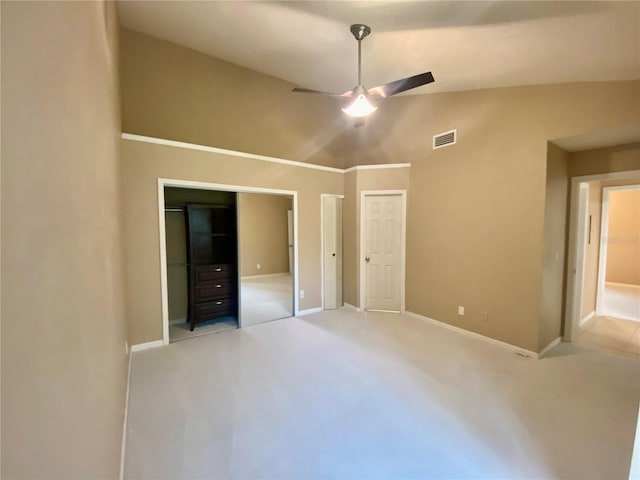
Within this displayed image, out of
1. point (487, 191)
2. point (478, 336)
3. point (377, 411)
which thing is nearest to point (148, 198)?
point (377, 411)

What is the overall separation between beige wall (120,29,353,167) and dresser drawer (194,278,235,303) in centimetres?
207

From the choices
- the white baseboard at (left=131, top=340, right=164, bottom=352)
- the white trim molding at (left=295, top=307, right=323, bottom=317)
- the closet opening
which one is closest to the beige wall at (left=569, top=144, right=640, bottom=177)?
the white trim molding at (left=295, top=307, right=323, bottom=317)

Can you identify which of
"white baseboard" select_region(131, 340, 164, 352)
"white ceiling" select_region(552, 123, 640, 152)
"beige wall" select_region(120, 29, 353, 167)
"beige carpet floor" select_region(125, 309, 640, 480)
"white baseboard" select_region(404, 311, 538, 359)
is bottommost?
"beige carpet floor" select_region(125, 309, 640, 480)

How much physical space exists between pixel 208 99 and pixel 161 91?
601mm

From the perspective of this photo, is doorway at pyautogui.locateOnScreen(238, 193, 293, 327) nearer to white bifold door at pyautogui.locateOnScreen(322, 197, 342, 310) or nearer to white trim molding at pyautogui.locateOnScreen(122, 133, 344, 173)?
white bifold door at pyautogui.locateOnScreen(322, 197, 342, 310)

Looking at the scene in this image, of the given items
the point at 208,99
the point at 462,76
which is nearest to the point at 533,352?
the point at 462,76

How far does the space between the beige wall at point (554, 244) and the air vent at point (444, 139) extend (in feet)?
3.72

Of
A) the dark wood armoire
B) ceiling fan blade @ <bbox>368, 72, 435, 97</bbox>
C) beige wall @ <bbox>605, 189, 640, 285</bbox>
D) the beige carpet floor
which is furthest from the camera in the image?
beige wall @ <bbox>605, 189, 640, 285</bbox>

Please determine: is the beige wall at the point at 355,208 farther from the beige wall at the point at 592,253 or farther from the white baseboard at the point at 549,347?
the beige wall at the point at 592,253

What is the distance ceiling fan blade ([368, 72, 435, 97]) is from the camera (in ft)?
7.71

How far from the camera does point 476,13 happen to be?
7.62 ft

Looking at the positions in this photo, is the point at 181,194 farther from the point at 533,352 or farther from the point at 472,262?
the point at 533,352

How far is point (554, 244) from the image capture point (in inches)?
136

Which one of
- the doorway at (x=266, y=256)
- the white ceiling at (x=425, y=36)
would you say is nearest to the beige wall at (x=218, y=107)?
the white ceiling at (x=425, y=36)
